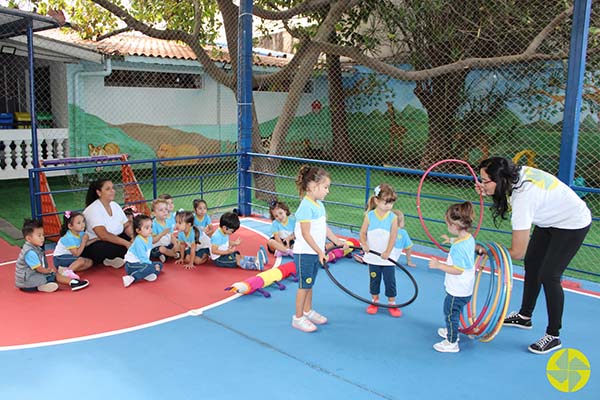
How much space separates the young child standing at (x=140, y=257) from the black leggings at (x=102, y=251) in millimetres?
569

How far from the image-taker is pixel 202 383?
3.36 m

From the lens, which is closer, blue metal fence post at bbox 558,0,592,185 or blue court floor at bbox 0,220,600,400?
blue court floor at bbox 0,220,600,400

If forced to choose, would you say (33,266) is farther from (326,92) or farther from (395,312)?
(326,92)

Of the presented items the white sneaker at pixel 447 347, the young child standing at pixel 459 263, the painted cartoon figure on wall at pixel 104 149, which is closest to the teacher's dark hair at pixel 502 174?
the young child standing at pixel 459 263

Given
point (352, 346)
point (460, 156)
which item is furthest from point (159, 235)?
point (460, 156)

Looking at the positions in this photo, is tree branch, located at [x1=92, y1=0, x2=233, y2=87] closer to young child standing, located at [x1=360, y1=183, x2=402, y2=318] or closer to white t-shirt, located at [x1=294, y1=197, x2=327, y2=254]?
young child standing, located at [x1=360, y1=183, x2=402, y2=318]

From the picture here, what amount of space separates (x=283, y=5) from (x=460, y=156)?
5.81 metres

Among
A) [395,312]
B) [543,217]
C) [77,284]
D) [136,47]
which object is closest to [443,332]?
[395,312]

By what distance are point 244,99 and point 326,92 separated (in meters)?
8.13

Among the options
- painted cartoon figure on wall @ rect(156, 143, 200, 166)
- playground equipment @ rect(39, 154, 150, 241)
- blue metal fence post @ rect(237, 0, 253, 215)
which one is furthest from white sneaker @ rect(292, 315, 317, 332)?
painted cartoon figure on wall @ rect(156, 143, 200, 166)

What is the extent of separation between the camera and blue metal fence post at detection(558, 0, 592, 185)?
5.05 m

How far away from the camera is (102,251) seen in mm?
5688

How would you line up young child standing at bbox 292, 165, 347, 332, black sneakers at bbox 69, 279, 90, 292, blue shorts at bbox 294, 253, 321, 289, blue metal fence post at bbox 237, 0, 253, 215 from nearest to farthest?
young child standing at bbox 292, 165, 347, 332 → blue shorts at bbox 294, 253, 321, 289 → black sneakers at bbox 69, 279, 90, 292 → blue metal fence post at bbox 237, 0, 253, 215

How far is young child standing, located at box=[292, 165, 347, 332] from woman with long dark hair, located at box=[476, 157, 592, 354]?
3.86ft
